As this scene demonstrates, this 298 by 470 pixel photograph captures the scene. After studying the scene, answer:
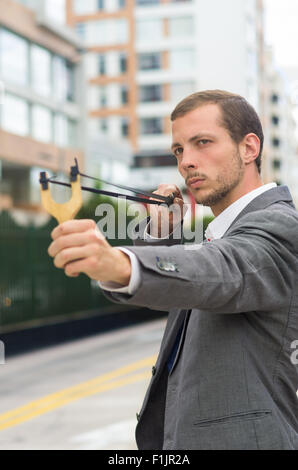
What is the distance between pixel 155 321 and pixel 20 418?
12242 millimetres

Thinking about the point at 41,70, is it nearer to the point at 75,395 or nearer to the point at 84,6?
the point at 75,395

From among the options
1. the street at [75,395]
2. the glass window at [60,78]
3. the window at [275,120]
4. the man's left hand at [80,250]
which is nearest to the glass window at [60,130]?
the glass window at [60,78]

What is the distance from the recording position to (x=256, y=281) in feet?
5.96

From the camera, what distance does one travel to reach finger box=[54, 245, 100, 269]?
1472 millimetres

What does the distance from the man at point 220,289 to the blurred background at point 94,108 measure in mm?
419

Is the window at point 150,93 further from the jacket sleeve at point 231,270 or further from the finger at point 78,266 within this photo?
the finger at point 78,266

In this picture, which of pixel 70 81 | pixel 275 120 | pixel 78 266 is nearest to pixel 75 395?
pixel 78 266

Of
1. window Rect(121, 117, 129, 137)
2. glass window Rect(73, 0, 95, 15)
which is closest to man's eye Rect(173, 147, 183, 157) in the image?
window Rect(121, 117, 129, 137)

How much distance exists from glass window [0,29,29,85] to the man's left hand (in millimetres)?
35301

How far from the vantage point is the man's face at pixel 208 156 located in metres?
2.13

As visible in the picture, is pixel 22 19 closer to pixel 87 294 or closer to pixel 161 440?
pixel 87 294

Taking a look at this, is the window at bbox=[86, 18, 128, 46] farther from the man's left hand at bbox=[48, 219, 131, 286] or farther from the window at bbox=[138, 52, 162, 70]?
the man's left hand at bbox=[48, 219, 131, 286]

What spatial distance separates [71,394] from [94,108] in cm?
6202

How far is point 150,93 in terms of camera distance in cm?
6800
